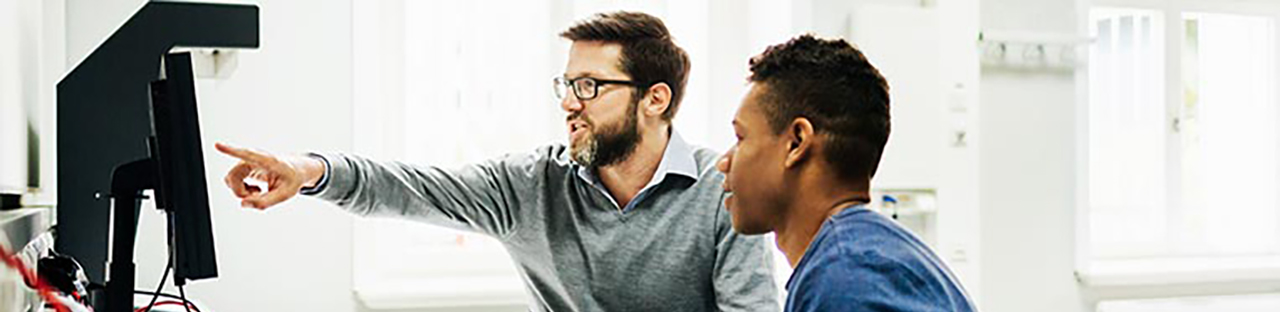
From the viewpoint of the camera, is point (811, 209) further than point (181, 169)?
Yes

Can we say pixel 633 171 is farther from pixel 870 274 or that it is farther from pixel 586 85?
pixel 870 274

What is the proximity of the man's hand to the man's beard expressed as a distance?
56 centimetres

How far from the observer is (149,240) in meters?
2.82

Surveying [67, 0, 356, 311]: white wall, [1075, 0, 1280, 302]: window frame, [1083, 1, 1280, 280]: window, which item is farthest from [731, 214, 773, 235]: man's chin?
[1083, 1, 1280, 280]: window

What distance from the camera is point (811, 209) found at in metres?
1.29

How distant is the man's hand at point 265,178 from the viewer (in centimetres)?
149

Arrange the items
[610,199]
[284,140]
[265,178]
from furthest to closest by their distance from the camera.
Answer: [284,140]
[610,199]
[265,178]

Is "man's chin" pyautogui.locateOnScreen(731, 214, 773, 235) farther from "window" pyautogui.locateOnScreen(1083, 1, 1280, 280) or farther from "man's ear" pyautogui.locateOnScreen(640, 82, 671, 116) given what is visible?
"window" pyautogui.locateOnScreen(1083, 1, 1280, 280)

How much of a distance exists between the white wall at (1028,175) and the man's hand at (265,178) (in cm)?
263

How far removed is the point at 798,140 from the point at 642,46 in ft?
2.91

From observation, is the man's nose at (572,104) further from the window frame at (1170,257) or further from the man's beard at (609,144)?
the window frame at (1170,257)

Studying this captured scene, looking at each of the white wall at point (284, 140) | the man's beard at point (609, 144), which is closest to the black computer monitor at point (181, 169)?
the man's beard at point (609, 144)

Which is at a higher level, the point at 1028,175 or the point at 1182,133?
the point at 1182,133

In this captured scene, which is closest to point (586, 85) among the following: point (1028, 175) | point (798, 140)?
point (798, 140)
